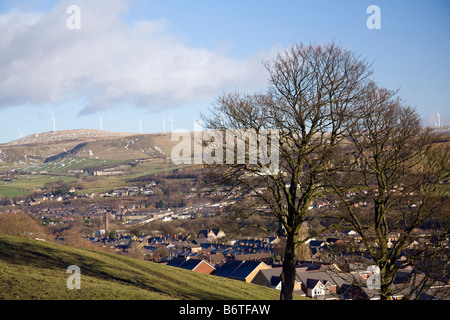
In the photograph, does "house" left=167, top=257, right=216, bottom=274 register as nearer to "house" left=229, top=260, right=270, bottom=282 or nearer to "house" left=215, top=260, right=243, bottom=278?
"house" left=215, top=260, right=243, bottom=278

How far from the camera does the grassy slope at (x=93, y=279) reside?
1616cm

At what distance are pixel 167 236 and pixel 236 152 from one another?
375 feet

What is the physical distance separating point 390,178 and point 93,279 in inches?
527

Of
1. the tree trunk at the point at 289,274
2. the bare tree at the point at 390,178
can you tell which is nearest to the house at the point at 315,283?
the bare tree at the point at 390,178

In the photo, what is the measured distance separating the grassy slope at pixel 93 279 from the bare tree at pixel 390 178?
8926 mm

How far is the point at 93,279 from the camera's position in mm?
20812

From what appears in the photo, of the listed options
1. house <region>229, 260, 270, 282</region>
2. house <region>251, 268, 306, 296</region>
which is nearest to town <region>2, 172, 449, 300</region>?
house <region>229, 260, 270, 282</region>

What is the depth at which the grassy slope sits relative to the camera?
1616 centimetres

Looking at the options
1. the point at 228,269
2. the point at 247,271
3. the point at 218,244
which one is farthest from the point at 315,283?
the point at 228,269

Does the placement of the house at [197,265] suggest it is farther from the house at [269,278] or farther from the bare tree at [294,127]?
the bare tree at [294,127]

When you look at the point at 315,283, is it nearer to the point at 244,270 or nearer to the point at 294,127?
the point at 244,270

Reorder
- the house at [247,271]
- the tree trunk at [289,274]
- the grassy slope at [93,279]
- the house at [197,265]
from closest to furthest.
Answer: the grassy slope at [93,279] < the tree trunk at [289,274] < the house at [247,271] < the house at [197,265]
